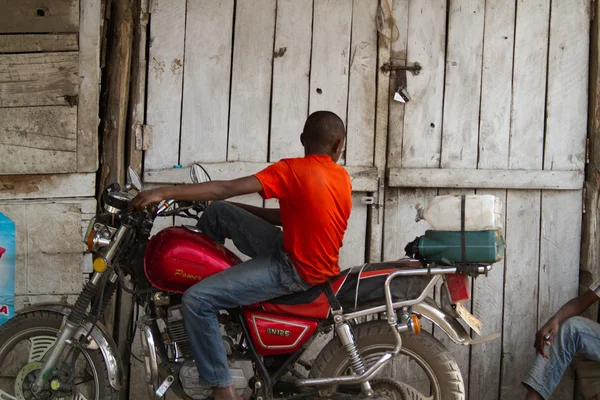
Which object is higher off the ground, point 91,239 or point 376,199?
point 376,199

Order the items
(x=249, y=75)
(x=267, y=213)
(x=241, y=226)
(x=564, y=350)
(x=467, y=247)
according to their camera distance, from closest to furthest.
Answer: (x=467, y=247) < (x=241, y=226) < (x=267, y=213) < (x=564, y=350) < (x=249, y=75)

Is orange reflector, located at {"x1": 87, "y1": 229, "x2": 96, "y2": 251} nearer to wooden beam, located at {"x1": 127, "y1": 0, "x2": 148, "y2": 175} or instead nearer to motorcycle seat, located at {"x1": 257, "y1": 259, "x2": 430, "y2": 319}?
motorcycle seat, located at {"x1": 257, "y1": 259, "x2": 430, "y2": 319}

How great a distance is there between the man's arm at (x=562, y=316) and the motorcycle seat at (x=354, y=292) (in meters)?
1.09

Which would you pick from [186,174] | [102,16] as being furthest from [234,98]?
[102,16]

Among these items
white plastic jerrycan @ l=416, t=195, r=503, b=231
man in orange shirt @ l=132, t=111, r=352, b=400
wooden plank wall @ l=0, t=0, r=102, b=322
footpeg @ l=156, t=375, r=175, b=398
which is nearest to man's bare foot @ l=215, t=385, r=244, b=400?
man in orange shirt @ l=132, t=111, r=352, b=400

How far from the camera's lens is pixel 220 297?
3.34m

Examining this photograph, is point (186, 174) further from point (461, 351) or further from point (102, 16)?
point (461, 351)

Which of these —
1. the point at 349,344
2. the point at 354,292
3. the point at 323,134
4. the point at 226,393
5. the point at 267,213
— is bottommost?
the point at 226,393

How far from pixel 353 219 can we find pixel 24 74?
85.6 inches

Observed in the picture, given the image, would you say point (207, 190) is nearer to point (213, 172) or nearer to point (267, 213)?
point (267, 213)

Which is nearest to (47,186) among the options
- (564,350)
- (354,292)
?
(354,292)

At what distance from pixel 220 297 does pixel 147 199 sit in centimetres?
57

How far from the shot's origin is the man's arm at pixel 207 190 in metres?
3.21

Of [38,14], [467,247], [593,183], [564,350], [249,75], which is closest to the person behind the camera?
[467,247]
